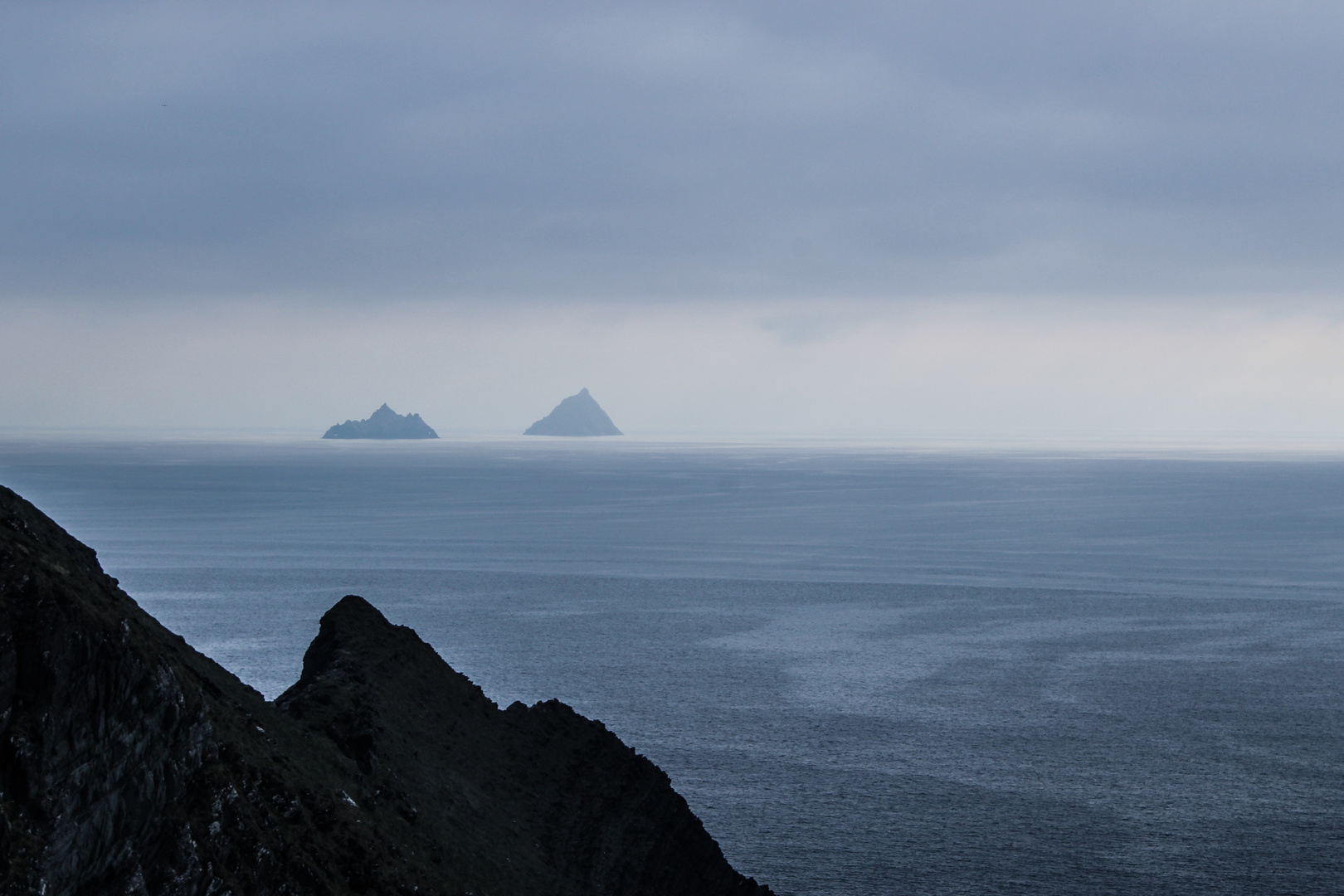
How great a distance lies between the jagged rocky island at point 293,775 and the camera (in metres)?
19.8

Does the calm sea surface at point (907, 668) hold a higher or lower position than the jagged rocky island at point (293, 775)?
lower

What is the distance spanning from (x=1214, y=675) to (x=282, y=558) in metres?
92.4

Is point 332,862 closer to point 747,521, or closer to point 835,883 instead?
point 835,883

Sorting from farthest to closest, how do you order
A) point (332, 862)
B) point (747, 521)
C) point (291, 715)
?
point (747, 521) < point (291, 715) < point (332, 862)

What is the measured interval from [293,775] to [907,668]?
2132 inches

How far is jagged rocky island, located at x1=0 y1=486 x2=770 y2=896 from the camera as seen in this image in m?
19.8

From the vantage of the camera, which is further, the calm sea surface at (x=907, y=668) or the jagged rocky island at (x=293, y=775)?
the calm sea surface at (x=907, y=668)

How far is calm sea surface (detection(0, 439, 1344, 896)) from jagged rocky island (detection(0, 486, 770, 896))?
24.5ft

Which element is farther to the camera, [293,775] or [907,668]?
[907,668]

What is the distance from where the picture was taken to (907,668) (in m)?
75.4

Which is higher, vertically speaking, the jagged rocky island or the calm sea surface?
the jagged rocky island

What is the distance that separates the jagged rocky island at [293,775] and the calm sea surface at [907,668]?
24.5 ft

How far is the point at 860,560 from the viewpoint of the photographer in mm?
130875

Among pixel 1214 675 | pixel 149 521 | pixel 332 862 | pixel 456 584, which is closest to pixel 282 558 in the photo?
pixel 456 584
